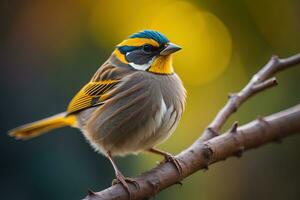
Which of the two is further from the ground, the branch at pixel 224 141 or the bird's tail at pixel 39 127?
the bird's tail at pixel 39 127

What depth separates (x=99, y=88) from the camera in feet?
13.0

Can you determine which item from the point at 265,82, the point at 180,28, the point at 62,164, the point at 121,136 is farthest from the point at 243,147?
the point at 180,28

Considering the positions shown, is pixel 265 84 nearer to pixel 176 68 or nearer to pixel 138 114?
pixel 138 114

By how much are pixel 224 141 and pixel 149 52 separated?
0.81 m

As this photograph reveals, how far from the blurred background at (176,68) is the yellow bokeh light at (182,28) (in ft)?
0.03

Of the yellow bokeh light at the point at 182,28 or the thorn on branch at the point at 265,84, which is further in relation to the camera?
the yellow bokeh light at the point at 182,28

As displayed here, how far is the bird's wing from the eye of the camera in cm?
388

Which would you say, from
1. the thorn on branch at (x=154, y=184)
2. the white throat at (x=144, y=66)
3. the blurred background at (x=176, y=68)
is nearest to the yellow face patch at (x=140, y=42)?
the white throat at (x=144, y=66)

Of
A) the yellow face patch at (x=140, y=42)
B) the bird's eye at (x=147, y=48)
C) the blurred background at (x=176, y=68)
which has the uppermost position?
the yellow face patch at (x=140, y=42)

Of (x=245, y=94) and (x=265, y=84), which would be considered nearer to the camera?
(x=265, y=84)

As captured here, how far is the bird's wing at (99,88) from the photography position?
388 centimetres

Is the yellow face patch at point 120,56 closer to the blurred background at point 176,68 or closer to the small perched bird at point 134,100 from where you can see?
the small perched bird at point 134,100

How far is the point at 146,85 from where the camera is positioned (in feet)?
12.1

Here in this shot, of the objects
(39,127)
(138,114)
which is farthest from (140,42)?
(39,127)
